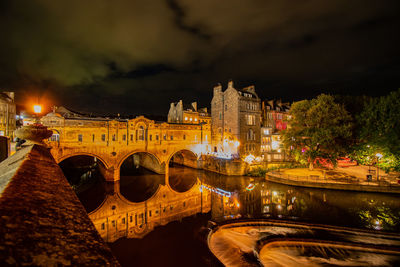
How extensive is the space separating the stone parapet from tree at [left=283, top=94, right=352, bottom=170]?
32515mm

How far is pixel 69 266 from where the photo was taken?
144 cm

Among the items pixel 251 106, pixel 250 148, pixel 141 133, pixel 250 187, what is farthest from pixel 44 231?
pixel 251 106

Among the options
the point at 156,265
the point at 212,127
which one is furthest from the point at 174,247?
the point at 212,127

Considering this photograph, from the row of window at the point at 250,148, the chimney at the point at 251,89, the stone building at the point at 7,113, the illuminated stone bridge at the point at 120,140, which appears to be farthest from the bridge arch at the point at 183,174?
the stone building at the point at 7,113

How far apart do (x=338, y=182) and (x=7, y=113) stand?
62.9 m

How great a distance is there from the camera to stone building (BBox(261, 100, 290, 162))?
44125mm

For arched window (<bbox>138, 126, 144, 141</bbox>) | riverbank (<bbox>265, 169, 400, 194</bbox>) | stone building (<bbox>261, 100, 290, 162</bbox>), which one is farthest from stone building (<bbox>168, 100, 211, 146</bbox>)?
riverbank (<bbox>265, 169, 400, 194</bbox>)

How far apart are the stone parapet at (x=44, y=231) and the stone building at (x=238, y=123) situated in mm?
36500

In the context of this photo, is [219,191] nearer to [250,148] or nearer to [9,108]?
[250,148]

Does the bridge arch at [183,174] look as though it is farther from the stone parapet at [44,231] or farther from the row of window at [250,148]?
the stone parapet at [44,231]

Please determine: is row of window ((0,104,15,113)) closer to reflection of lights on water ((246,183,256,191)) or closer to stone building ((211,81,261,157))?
stone building ((211,81,261,157))

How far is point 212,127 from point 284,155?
17431 millimetres

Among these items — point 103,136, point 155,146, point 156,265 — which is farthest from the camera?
point 155,146

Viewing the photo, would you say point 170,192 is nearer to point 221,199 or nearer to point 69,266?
point 221,199
